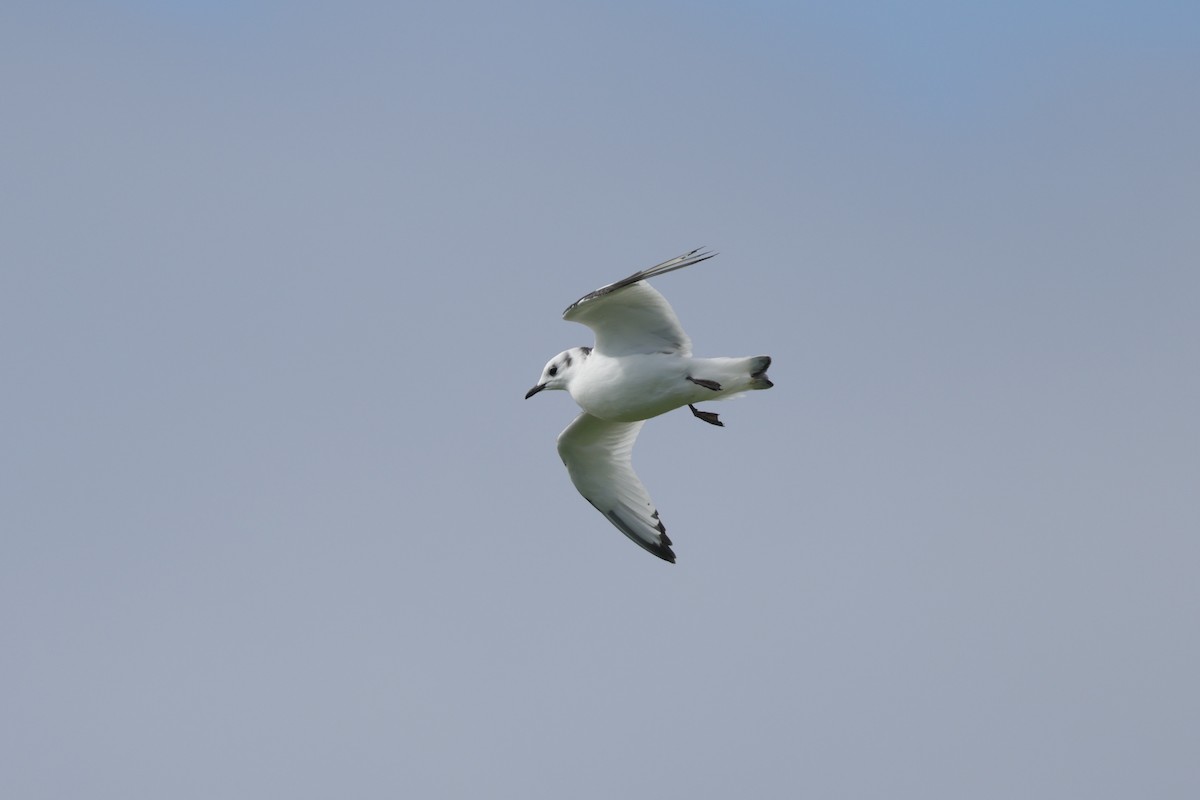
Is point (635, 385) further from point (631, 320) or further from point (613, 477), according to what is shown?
point (613, 477)

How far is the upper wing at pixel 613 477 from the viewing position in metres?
17.5

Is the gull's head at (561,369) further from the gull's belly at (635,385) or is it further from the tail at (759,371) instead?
the tail at (759,371)

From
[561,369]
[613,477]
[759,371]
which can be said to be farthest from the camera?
[613,477]

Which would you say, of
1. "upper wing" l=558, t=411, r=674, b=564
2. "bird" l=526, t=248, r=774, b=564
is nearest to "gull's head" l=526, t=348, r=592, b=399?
"bird" l=526, t=248, r=774, b=564

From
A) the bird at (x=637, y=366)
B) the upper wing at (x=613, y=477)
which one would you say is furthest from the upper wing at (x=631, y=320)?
the upper wing at (x=613, y=477)

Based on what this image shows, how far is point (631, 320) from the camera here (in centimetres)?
1549

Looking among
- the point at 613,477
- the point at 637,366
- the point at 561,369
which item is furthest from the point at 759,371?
the point at 613,477

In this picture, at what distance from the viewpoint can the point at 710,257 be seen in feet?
44.7

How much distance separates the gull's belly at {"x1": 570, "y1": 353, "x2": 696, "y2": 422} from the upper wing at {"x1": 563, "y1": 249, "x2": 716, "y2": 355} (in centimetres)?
11

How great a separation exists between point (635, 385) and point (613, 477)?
2.50 meters

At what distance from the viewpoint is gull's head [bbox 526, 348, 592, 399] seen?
53.5 ft

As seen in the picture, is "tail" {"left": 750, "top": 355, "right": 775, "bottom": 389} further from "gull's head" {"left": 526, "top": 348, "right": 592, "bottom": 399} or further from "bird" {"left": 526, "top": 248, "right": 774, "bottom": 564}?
"gull's head" {"left": 526, "top": 348, "right": 592, "bottom": 399}

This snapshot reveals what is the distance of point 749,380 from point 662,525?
334cm

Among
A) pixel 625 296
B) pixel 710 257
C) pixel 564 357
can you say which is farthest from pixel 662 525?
pixel 710 257
